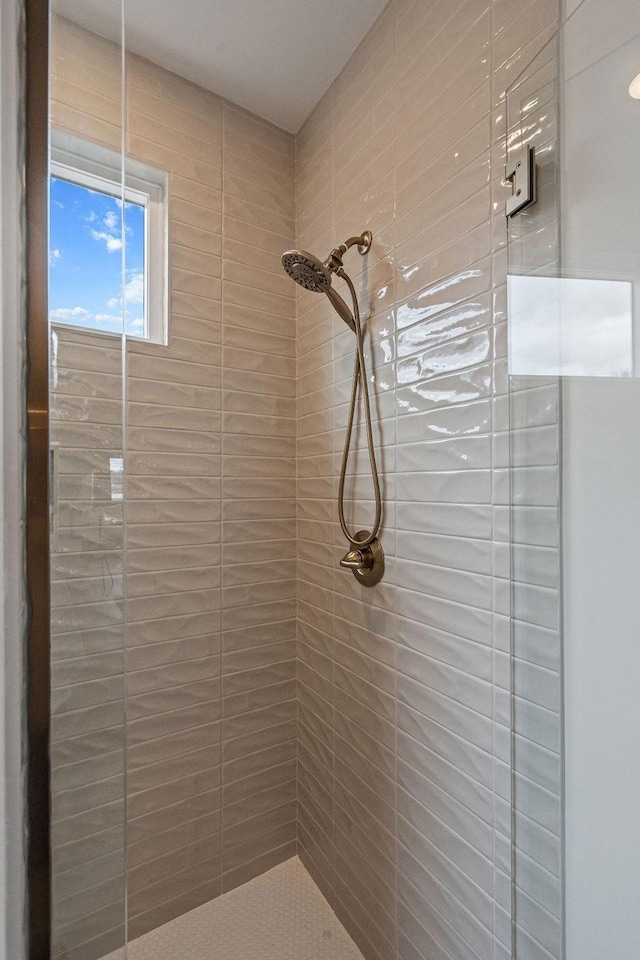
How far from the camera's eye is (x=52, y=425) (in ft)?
1.50

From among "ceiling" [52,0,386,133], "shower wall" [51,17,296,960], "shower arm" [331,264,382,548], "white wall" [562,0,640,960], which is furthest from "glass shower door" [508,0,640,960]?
"shower wall" [51,17,296,960]

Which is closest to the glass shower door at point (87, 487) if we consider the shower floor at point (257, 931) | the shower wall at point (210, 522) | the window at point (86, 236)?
the window at point (86, 236)

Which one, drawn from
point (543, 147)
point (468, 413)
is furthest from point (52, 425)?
point (543, 147)

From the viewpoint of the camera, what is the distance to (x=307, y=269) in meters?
1.11

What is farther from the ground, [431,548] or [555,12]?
[555,12]

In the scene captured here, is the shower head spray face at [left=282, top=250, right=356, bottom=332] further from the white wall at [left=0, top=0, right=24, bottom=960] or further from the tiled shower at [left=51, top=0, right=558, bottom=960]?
the white wall at [left=0, top=0, right=24, bottom=960]

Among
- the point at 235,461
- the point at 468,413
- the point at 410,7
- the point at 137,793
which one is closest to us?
the point at 468,413

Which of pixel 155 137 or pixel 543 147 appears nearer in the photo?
pixel 543 147

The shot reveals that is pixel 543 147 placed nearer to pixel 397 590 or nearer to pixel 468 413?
pixel 468 413

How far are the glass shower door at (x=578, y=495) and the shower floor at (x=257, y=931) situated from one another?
777 mm

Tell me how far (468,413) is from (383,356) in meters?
0.35

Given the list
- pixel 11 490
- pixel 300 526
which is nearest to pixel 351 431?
pixel 300 526

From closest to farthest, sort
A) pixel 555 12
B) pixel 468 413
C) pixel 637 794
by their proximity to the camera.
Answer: pixel 637 794 → pixel 555 12 → pixel 468 413

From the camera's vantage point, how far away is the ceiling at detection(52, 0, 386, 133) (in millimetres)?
1182
